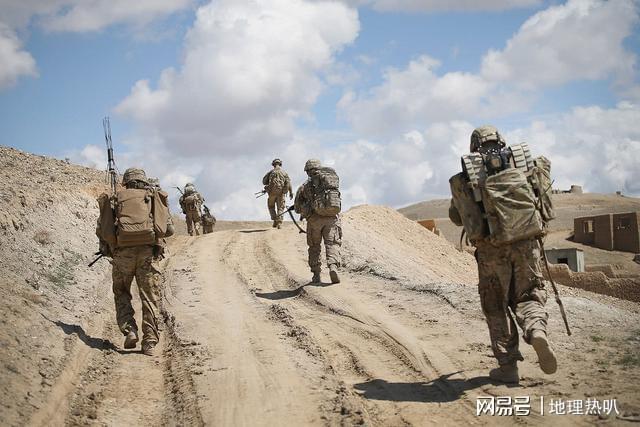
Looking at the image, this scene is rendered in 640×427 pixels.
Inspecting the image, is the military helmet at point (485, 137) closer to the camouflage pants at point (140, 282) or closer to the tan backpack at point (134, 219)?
the tan backpack at point (134, 219)

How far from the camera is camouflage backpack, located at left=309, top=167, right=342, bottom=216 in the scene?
1311 cm

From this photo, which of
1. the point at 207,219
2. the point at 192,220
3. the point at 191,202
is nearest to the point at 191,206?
the point at 191,202

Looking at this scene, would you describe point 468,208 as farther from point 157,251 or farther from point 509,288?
point 157,251

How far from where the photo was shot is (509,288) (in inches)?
274

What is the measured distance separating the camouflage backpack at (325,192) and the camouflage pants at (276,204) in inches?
411

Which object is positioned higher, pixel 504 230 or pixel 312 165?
pixel 312 165

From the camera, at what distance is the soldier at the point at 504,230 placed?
670cm

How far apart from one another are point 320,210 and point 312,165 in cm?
99

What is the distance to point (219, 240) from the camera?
798 inches

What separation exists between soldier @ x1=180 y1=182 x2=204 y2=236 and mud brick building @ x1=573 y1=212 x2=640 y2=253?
23256mm

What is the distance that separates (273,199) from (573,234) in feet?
84.6

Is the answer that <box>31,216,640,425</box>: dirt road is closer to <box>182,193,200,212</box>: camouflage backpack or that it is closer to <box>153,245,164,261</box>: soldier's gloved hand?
<box>153,245,164,261</box>: soldier's gloved hand

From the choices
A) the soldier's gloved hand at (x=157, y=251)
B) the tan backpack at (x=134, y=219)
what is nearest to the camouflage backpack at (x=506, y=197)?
the tan backpack at (x=134, y=219)

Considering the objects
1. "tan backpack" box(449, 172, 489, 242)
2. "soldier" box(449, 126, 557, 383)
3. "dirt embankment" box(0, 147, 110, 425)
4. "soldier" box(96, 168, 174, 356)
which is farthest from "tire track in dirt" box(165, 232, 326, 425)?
"tan backpack" box(449, 172, 489, 242)
